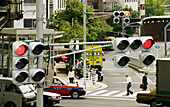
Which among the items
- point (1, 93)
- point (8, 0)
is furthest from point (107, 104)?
point (8, 0)

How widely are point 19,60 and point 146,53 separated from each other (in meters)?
3.36

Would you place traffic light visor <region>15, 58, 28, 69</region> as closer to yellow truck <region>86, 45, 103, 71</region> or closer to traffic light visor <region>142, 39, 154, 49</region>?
traffic light visor <region>142, 39, 154, 49</region>

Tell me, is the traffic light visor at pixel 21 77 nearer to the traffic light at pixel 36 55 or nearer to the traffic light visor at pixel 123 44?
the traffic light at pixel 36 55

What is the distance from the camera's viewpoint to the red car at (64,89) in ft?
90.5

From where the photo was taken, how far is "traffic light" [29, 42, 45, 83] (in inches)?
453

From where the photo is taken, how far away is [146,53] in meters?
11.6

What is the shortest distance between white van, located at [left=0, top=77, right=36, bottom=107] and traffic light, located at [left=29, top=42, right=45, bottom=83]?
9709 mm

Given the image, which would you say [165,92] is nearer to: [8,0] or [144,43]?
[8,0]

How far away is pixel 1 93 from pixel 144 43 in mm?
11466

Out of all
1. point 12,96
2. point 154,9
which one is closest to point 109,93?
point 12,96

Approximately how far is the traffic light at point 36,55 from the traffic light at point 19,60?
176 mm

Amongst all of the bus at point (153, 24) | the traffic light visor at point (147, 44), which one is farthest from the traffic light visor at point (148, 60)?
the bus at point (153, 24)

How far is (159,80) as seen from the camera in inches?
894

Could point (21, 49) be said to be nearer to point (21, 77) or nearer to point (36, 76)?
point (21, 77)
